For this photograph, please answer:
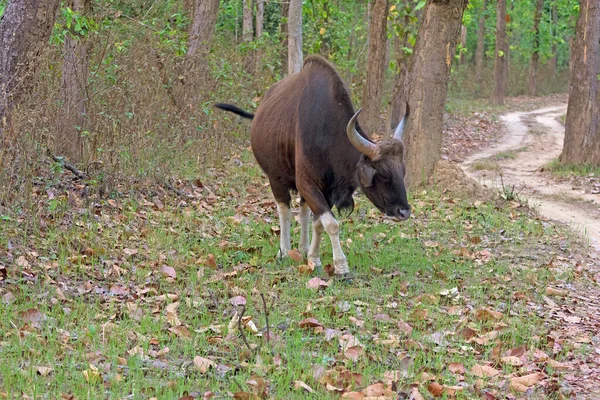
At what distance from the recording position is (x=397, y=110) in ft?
70.5

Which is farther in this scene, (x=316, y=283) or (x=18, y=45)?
(x=18, y=45)

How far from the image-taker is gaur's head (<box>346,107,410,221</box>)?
7.65 meters

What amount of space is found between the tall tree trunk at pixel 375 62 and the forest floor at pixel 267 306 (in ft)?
26.5

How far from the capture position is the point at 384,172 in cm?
768

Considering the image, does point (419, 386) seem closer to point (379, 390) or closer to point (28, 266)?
point (379, 390)

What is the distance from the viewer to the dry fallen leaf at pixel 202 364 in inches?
205

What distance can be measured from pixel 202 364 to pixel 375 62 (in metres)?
13.9

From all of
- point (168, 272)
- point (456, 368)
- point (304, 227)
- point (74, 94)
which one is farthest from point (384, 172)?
point (74, 94)

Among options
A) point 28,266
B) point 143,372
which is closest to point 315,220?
point 28,266

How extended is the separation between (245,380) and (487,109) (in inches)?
1200

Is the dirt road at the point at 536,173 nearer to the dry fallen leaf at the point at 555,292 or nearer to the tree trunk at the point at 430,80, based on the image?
the tree trunk at the point at 430,80

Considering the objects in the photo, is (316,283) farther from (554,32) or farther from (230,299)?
(554,32)

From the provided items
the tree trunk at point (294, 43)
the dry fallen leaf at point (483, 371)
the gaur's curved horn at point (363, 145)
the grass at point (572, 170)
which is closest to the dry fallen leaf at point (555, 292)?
the gaur's curved horn at point (363, 145)

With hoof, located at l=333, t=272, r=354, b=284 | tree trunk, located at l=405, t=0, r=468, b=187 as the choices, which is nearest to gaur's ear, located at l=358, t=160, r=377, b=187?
hoof, located at l=333, t=272, r=354, b=284
